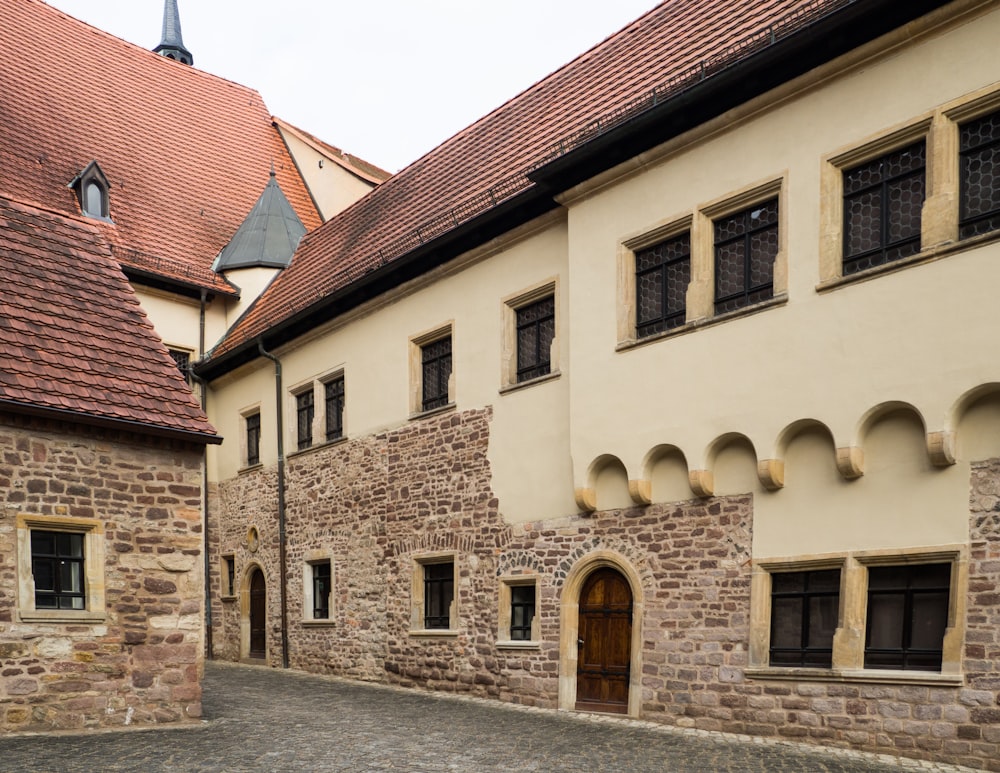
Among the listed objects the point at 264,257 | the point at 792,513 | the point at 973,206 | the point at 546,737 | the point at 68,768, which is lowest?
the point at 68,768

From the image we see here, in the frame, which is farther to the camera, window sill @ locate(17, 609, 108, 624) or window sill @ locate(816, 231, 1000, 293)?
window sill @ locate(17, 609, 108, 624)

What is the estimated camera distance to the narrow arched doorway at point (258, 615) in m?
18.7

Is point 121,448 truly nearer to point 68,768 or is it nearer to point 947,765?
point 68,768

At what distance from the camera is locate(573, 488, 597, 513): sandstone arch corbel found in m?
11.6

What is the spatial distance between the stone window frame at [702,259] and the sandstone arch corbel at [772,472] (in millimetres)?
1449

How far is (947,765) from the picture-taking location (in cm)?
809

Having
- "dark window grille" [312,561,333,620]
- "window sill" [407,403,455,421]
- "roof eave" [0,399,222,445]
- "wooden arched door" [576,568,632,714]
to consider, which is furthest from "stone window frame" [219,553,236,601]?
"wooden arched door" [576,568,632,714]

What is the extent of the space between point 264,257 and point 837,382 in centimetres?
1481

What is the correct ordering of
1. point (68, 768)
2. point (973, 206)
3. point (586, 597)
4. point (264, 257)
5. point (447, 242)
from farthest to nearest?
point (264, 257), point (447, 242), point (586, 597), point (973, 206), point (68, 768)

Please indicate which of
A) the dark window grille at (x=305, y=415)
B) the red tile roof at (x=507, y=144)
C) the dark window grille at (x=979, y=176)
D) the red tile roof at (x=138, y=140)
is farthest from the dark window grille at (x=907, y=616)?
the red tile roof at (x=138, y=140)

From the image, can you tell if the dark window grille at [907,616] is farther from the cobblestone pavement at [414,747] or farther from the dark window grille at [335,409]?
the dark window grille at [335,409]

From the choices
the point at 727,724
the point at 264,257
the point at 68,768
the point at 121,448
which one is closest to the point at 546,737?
the point at 727,724

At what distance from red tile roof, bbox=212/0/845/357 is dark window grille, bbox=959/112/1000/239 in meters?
1.98

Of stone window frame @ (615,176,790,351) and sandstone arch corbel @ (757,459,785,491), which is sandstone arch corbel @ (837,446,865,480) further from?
stone window frame @ (615,176,790,351)
